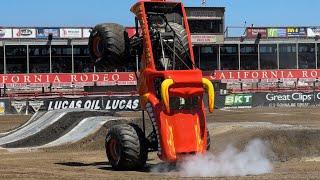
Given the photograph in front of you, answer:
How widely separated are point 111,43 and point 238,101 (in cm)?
3143

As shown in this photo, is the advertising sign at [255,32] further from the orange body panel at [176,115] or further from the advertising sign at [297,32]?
the orange body panel at [176,115]

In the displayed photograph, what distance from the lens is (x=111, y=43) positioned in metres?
10.9

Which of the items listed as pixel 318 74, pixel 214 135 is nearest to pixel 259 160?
pixel 214 135

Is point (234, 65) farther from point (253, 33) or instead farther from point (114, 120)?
point (114, 120)

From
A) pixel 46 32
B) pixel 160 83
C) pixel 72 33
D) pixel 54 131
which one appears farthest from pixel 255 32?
pixel 160 83

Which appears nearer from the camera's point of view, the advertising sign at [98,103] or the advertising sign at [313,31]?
the advertising sign at [98,103]

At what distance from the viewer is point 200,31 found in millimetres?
59188

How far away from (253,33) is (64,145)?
1848 inches

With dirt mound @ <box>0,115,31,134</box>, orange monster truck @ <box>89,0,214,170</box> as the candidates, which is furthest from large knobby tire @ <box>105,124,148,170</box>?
dirt mound @ <box>0,115,31,134</box>

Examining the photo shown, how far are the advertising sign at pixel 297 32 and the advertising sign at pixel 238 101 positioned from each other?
23279 mm

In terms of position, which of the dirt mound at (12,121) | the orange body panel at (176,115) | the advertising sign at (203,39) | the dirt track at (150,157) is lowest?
the dirt mound at (12,121)

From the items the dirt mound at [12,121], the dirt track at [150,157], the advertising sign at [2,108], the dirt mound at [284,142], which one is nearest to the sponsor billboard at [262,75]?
the advertising sign at [2,108]

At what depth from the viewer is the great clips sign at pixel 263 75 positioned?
56.2 m

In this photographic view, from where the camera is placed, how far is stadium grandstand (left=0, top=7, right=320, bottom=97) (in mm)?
53812
